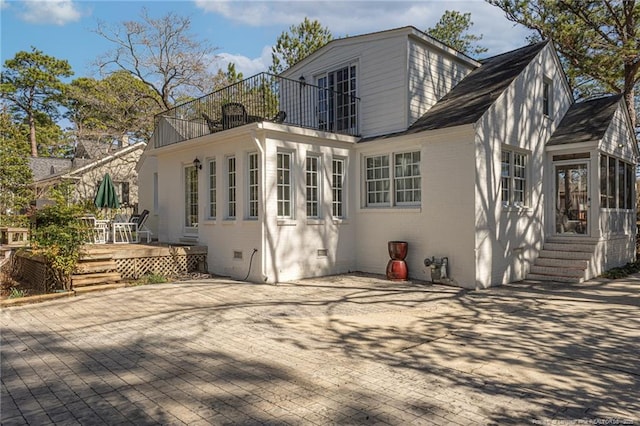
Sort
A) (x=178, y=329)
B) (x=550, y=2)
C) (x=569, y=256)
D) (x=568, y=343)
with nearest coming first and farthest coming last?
(x=568, y=343) < (x=178, y=329) < (x=569, y=256) < (x=550, y=2)

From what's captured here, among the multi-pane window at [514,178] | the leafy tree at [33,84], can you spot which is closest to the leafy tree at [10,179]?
the leafy tree at [33,84]

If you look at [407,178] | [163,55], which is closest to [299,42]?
[163,55]

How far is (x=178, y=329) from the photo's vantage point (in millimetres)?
6035

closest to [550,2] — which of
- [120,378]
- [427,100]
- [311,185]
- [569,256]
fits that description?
[427,100]

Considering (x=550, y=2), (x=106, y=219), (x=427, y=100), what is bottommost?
(x=106, y=219)

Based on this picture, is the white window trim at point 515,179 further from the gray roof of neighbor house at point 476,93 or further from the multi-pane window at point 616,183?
the multi-pane window at point 616,183

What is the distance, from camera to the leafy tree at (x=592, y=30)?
15555 mm

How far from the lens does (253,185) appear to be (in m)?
10.2

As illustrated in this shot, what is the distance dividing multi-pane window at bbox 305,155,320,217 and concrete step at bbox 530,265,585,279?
5907 millimetres

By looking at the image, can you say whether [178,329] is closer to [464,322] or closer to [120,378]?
[120,378]

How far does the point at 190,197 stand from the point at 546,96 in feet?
36.2

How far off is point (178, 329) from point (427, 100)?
905cm

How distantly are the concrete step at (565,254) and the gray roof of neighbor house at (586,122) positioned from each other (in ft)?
10.2

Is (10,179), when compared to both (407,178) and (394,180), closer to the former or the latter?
(394,180)
